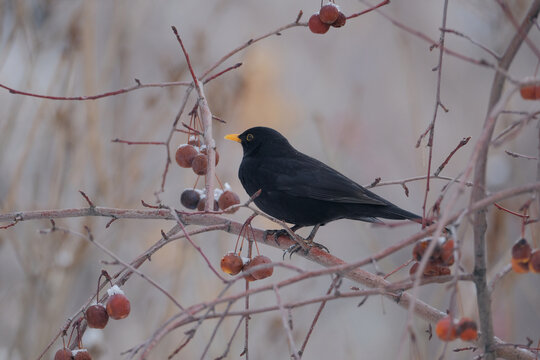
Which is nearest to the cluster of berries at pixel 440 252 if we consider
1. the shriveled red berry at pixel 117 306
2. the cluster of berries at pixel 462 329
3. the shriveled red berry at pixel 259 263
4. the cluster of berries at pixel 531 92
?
the cluster of berries at pixel 462 329

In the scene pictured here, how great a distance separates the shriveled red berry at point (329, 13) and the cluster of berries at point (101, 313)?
4.11 feet

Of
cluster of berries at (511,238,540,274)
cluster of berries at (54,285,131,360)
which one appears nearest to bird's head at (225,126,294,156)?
cluster of berries at (54,285,131,360)

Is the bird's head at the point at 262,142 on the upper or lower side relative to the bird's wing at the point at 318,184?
upper

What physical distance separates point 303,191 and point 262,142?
0.68 metres

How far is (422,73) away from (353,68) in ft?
3.43

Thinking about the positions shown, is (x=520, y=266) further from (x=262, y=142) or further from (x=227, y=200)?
(x=262, y=142)

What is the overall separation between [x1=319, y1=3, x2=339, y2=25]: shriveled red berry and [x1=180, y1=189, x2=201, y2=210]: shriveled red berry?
917mm

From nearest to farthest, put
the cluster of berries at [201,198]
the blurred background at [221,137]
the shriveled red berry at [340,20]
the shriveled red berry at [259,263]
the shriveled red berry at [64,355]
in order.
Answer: the shriveled red berry at [64,355]
the shriveled red berry at [259,263]
the shriveled red berry at [340,20]
the cluster of berries at [201,198]
the blurred background at [221,137]

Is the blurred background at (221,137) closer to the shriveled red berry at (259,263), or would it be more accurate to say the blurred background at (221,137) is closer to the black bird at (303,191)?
the black bird at (303,191)

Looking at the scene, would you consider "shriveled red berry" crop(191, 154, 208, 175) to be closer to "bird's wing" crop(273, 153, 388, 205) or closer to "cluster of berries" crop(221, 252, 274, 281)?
"cluster of berries" crop(221, 252, 274, 281)

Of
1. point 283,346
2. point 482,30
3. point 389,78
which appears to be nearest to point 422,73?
point 389,78

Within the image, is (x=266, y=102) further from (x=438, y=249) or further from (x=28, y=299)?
(x=438, y=249)

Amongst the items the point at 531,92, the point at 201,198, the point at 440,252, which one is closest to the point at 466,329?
the point at 440,252

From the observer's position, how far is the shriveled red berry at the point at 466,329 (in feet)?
4.95
